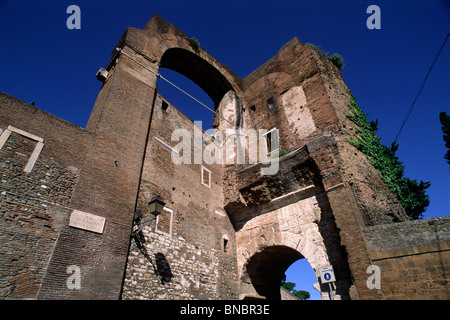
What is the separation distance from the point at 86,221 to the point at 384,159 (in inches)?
427

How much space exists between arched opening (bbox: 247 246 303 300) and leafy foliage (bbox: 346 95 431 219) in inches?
178

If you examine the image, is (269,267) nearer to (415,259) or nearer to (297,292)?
(415,259)

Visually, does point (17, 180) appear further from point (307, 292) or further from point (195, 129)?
point (307, 292)

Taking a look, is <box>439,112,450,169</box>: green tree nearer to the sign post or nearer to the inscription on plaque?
the sign post

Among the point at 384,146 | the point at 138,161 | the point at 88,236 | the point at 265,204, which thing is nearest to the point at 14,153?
the point at 88,236

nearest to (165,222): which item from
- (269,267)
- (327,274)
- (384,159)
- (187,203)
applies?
(187,203)

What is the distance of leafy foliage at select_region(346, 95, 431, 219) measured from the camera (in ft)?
32.6

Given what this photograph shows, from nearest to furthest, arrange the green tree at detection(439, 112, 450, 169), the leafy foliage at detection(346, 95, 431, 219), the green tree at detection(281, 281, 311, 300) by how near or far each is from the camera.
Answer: the leafy foliage at detection(346, 95, 431, 219) → the green tree at detection(439, 112, 450, 169) → the green tree at detection(281, 281, 311, 300)

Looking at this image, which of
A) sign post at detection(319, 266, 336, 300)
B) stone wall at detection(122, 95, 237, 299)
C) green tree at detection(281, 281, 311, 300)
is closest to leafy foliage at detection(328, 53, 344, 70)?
stone wall at detection(122, 95, 237, 299)

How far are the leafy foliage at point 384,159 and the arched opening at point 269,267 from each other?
178 inches

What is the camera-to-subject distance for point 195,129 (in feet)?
39.5

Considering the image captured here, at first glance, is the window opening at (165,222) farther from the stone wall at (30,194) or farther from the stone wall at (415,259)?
the stone wall at (415,259)

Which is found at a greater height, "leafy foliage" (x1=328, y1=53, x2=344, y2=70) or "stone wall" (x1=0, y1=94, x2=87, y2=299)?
"leafy foliage" (x1=328, y1=53, x2=344, y2=70)

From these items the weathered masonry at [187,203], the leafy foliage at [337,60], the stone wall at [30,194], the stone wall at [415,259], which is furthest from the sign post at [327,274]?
the leafy foliage at [337,60]
